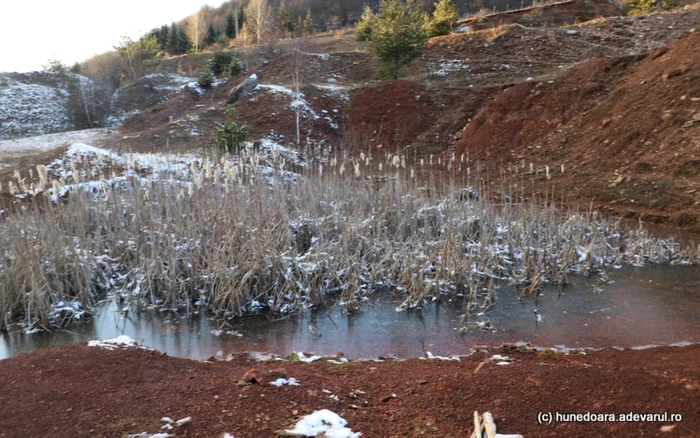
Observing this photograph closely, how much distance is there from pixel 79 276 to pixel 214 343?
2028 millimetres

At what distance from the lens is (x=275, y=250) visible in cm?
622

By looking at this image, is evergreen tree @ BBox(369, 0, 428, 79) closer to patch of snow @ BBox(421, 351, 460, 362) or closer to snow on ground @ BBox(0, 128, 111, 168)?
snow on ground @ BBox(0, 128, 111, 168)

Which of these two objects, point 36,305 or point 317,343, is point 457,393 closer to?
point 317,343

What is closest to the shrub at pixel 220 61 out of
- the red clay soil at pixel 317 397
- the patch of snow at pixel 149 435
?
the red clay soil at pixel 317 397

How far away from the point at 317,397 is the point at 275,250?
352 cm

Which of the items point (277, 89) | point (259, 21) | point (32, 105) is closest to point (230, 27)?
point (259, 21)

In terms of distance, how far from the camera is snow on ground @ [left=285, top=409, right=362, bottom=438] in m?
2.41

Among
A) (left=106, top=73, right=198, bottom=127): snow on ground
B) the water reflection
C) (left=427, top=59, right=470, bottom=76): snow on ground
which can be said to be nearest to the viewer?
the water reflection

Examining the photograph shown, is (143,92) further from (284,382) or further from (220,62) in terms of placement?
(284,382)

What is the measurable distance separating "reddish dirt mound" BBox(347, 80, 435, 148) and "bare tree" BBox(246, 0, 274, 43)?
15.1 meters

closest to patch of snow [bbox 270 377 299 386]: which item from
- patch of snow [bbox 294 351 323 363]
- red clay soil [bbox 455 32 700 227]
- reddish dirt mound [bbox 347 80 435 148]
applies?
patch of snow [bbox 294 351 323 363]

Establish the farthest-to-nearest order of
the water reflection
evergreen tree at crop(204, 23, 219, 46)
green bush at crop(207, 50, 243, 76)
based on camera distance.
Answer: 1. evergreen tree at crop(204, 23, 219, 46)
2. green bush at crop(207, 50, 243, 76)
3. the water reflection

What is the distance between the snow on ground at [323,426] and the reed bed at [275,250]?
3239 millimetres

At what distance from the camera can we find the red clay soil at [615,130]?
10.6 m
